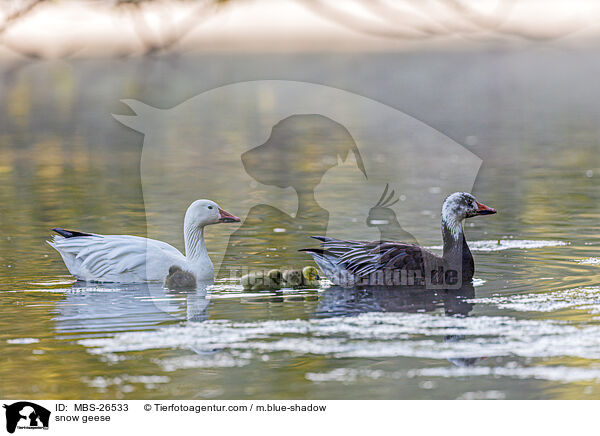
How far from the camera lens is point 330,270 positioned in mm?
10656

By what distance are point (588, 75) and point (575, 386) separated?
61485mm

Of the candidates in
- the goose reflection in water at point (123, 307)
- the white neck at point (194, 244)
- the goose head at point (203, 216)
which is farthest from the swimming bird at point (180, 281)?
the goose head at point (203, 216)

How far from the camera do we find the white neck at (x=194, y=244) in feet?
36.4

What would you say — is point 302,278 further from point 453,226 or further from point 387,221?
point 387,221

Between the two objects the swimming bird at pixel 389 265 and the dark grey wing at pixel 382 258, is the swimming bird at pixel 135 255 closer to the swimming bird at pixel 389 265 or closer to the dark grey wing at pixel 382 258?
the swimming bird at pixel 389 265

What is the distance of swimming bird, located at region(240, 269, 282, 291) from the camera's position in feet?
33.9

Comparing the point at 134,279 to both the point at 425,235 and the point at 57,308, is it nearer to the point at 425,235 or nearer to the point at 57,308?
the point at 57,308

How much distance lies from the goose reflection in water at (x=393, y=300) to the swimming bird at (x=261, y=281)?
0.50 m

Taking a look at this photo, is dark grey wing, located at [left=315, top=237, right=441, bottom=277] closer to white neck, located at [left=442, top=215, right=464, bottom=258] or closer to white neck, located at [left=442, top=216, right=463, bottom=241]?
white neck, located at [left=442, top=215, right=464, bottom=258]

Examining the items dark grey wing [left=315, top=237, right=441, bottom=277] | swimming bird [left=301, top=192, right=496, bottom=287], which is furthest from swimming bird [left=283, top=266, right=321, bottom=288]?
dark grey wing [left=315, top=237, right=441, bottom=277]

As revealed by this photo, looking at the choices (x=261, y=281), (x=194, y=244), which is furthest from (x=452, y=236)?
(x=194, y=244)

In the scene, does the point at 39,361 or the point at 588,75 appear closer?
the point at 39,361

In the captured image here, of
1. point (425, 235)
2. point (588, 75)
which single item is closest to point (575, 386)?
point (425, 235)
